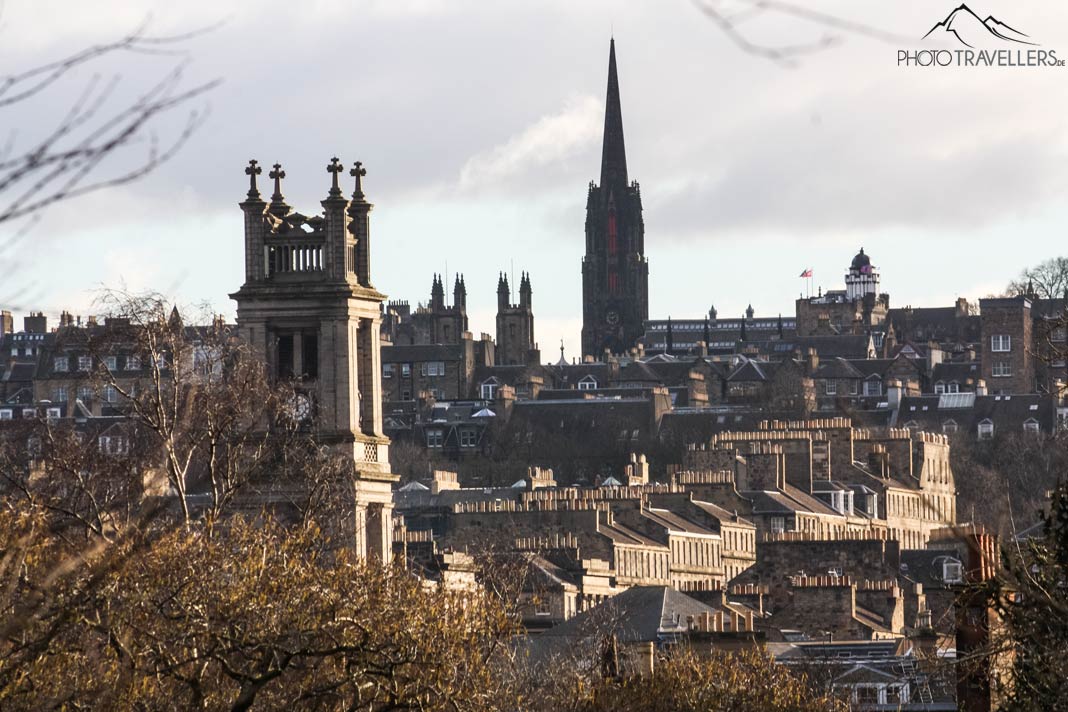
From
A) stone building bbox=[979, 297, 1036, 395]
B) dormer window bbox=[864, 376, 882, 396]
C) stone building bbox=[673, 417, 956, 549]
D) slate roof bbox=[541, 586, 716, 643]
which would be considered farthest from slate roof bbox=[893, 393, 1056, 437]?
slate roof bbox=[541, 586, 716, 643]

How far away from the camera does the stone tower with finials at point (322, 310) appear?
62.1 metres

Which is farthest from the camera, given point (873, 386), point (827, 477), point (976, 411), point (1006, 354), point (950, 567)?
point (873, 386)

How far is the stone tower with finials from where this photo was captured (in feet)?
204

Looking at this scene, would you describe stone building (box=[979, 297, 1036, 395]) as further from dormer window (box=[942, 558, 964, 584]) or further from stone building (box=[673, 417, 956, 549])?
dormer window (box=[942, 558, 964, 584])

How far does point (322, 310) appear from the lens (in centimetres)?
6297

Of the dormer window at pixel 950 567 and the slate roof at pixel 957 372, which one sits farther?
the slate roof at pixel 957 372

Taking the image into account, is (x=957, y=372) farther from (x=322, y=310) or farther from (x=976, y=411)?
(x=322, y=310)

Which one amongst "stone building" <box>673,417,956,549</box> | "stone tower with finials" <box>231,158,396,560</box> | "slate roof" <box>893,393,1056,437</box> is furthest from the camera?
"slate roof" <box>893,393,1056,437</box>

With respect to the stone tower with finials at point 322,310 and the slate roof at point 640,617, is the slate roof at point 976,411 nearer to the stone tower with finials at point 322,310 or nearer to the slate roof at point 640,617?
the slate roof at point 640,617

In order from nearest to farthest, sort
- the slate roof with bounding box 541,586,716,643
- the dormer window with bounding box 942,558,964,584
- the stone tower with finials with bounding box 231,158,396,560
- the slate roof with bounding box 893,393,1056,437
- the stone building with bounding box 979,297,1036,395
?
the stone tower with finials with bounding box 231,158,396,560 → the slate roof with bounding box 541,586,716,643 → the dormer window with bounding box 942,558,964,584 → the slate roof with bounding box 893,393,1056,437 → the stone building with bounding box 979,297,1036,395

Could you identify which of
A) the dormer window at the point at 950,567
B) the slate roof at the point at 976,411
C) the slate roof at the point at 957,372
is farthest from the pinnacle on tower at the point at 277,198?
the slate roof at the point at 957,372

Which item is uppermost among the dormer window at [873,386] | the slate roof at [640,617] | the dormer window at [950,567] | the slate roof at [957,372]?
the slate roof at [957,372]

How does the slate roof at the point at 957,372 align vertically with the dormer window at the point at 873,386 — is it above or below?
above

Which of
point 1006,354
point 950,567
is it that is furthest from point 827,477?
point 1006,354
